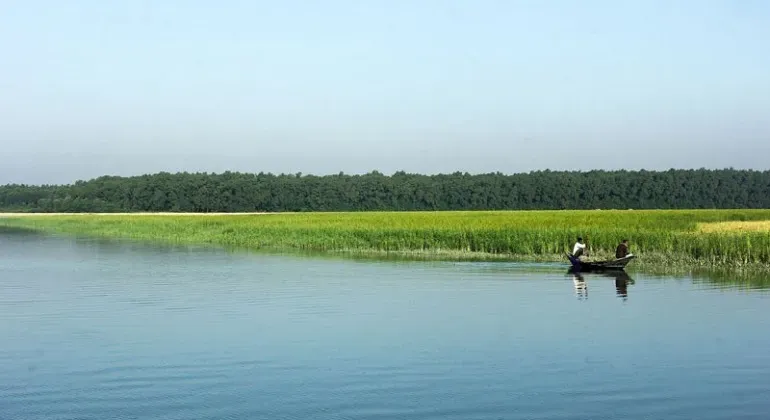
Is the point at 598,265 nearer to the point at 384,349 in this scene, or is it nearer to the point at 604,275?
the point at 604,275

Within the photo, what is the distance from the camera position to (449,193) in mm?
129500

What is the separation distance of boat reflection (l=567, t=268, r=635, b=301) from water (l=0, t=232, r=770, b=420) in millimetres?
199

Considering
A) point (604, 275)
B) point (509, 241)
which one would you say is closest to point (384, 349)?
point (604, 275)

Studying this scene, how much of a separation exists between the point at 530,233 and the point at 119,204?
103623mm

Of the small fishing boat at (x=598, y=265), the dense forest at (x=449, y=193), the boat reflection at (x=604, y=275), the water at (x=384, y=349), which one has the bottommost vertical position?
the water at (x=384, y=349)

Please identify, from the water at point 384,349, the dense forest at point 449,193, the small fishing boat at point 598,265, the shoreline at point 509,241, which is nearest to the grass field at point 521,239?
the shoreline at point 509,241

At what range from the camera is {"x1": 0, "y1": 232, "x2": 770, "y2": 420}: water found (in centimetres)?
1260

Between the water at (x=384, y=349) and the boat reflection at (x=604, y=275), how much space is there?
0.65 ft

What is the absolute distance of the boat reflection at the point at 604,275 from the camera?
24.9 meters

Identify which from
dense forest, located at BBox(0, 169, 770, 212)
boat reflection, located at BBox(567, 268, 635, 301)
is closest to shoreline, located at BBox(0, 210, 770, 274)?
boat reflection, located at BBox(567, 268, 635, 301)

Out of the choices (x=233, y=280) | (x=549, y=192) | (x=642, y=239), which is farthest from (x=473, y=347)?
(x=549, y=192)

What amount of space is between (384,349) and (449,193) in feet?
372

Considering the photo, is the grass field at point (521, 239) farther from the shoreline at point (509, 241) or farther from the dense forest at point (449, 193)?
the dense forest at point (449, 193)

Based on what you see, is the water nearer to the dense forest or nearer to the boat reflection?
the boat reflection
